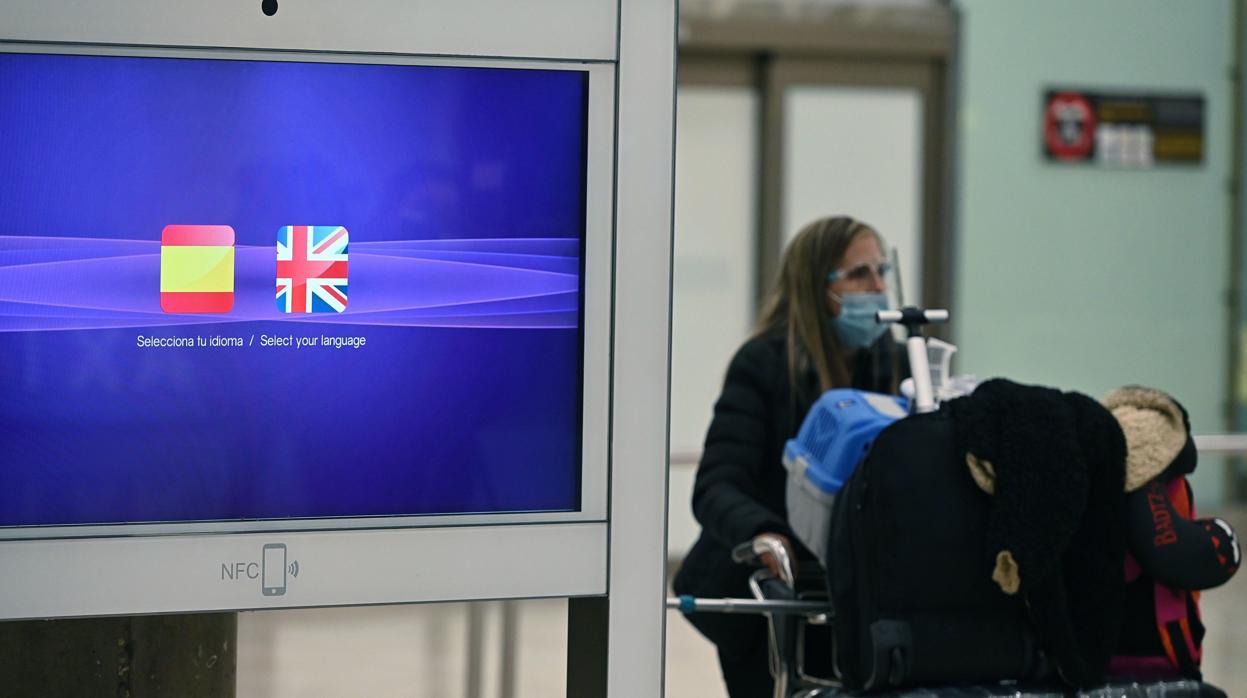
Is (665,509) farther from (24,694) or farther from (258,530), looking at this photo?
(24,694)

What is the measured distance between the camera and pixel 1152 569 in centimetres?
217

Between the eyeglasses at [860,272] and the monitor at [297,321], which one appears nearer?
the monitor at [297,321]

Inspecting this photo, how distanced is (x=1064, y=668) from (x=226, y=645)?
1246 mm

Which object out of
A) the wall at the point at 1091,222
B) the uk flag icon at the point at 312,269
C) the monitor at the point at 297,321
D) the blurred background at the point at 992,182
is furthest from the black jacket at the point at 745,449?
the wall at the point at 1091,222

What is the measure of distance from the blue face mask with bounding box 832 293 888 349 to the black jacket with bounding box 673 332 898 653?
55mm

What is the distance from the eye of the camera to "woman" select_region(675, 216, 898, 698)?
2898mm

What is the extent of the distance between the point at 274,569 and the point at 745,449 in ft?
5.24

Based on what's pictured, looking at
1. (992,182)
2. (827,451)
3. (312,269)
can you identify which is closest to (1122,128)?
(992,182)

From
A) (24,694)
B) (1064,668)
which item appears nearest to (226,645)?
(24,694)

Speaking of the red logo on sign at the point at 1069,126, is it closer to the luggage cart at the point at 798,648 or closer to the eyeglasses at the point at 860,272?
the eyeglasses at the point at 860,272

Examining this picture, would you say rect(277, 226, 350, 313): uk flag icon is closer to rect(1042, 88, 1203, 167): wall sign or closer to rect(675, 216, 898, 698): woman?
rect(675, 216, 898, 698): woman

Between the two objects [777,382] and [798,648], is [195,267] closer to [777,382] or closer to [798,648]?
[798,648]

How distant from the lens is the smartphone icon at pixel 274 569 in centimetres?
146

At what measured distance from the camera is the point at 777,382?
3.01 meters
